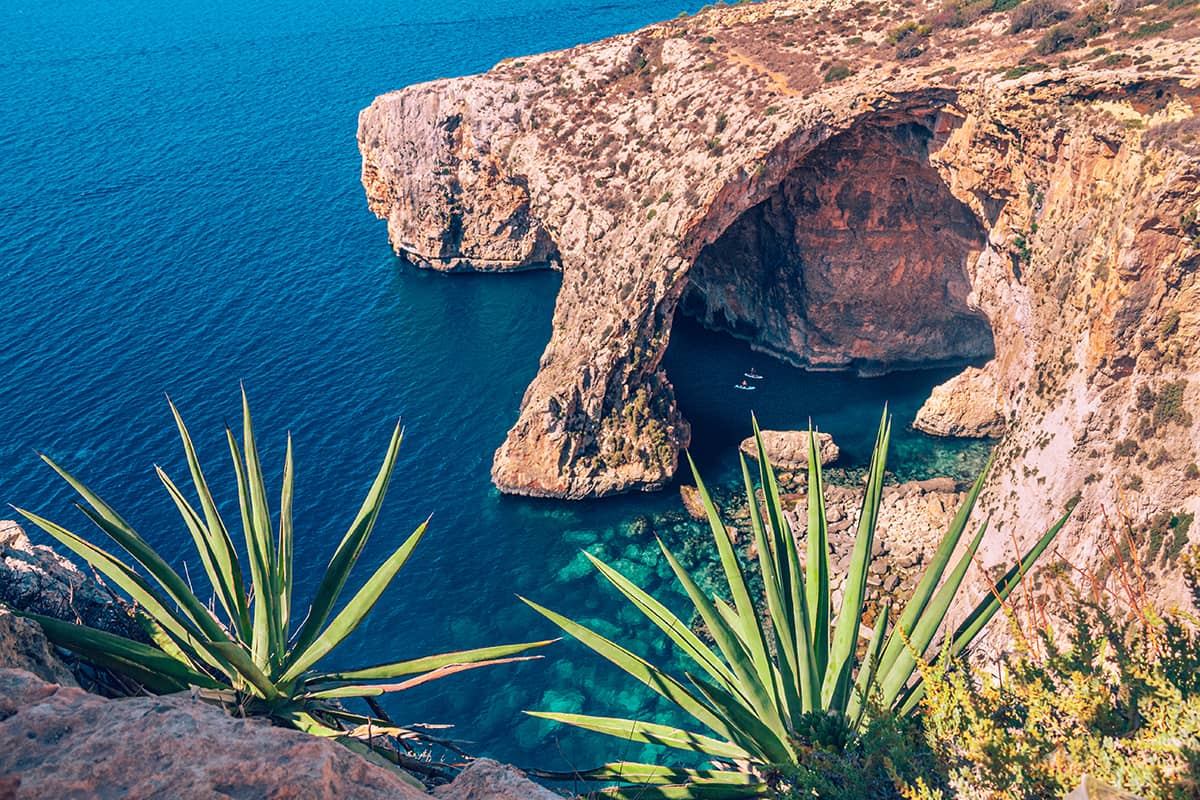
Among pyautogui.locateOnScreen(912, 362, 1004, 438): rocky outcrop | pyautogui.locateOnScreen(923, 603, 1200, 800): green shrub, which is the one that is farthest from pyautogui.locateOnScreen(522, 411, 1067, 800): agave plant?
pyautogui.locateOnScreen(912, 362, 1004, 438): rocky outcrop

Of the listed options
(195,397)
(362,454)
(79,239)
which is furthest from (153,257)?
(362,454)

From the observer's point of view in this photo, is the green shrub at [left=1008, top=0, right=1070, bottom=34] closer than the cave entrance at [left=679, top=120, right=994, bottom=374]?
Yes

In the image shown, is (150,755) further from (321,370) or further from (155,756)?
(321,370)

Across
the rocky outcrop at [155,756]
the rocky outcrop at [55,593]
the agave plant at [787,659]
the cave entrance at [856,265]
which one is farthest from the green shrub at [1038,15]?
the rocky outcrop at [155,756]

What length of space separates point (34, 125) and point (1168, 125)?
9830 cm

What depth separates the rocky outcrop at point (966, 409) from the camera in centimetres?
4562

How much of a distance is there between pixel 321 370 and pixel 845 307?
30.6 m

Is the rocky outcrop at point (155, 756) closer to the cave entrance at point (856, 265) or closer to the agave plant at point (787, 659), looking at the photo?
the agave plant at point (787, 659)

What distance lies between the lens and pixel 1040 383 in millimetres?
34000

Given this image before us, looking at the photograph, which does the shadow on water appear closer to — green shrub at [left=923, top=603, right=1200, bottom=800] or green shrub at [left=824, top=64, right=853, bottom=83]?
green shrub at [left=824, top=64, right=853, bottom=83]

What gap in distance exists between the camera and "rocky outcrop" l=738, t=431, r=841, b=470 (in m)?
44.9

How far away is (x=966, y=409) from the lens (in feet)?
151

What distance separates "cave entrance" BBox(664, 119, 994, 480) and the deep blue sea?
0.31 meters

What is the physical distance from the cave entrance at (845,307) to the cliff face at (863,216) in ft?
0.49
